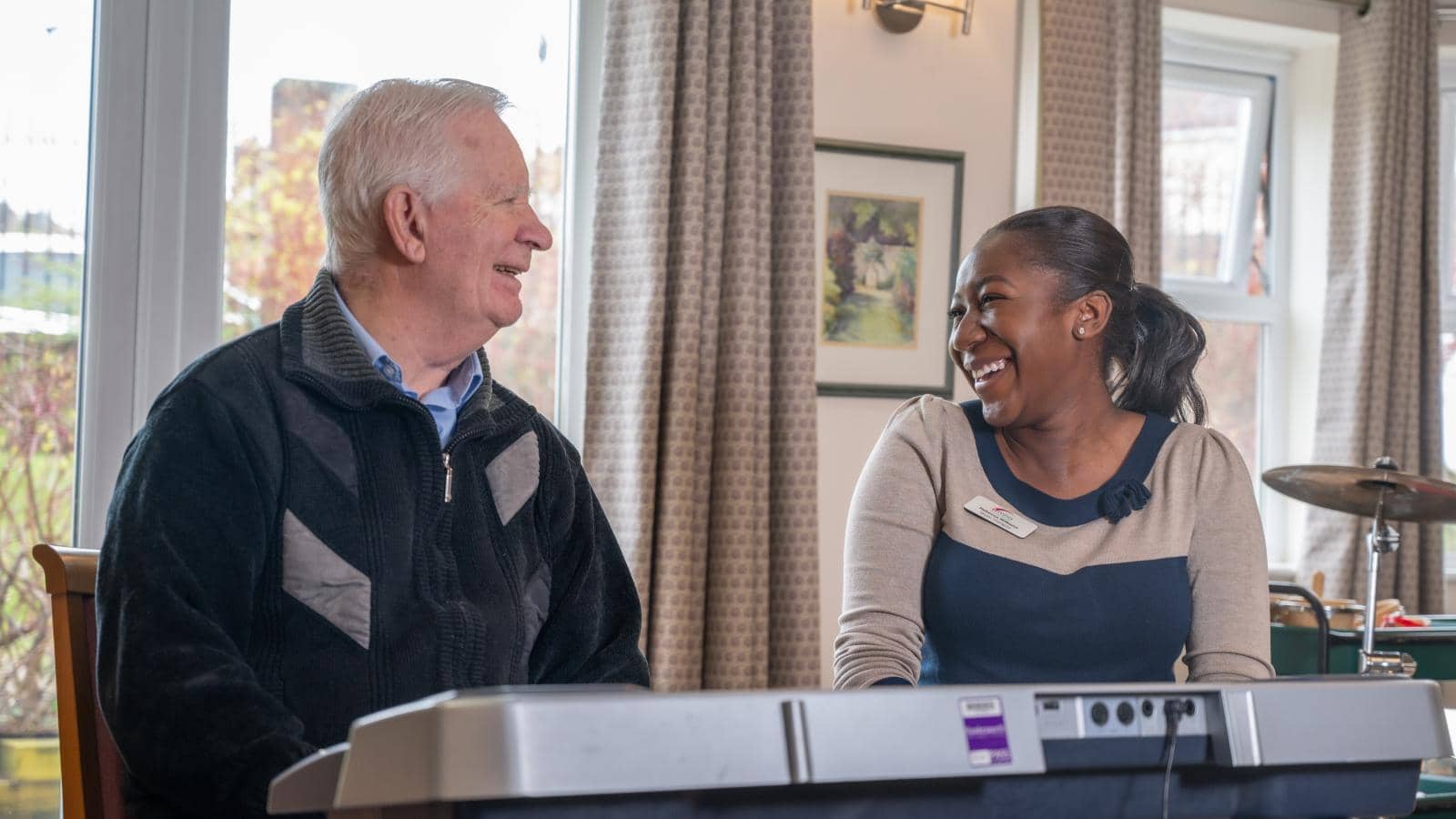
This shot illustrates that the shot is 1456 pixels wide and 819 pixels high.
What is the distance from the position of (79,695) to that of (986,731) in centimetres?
98

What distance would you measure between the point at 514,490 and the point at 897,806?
2.71 feet

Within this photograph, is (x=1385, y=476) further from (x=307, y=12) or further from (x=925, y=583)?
(x=307, y=12)

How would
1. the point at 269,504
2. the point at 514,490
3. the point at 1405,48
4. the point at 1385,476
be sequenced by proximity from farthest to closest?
the point at 1405,48, the point at 1385,476, the point at 514,490, the point at 269,504

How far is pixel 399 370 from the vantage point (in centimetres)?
152

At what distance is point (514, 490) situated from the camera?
1570mm

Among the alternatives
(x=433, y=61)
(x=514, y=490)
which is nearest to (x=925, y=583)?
(x=514, y=490)

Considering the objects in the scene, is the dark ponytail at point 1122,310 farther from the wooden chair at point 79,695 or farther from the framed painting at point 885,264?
the framed painting at point 885,264

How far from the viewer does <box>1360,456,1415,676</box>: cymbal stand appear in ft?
9.50

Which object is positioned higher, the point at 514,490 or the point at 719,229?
the point at 719,229

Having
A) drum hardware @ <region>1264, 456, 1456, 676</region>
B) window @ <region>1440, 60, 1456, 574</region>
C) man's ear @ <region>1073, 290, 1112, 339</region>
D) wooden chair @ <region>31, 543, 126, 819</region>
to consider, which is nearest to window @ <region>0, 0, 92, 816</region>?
wooden chair @ <region>31, 543, 126, 819</region>

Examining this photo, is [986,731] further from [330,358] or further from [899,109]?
[899,109]

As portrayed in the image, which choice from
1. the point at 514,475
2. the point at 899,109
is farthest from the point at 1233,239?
the point at 514,475

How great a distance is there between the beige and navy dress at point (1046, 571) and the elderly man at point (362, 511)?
337mm

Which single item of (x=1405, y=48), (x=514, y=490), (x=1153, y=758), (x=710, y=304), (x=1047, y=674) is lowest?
(x=1047, y=674)
